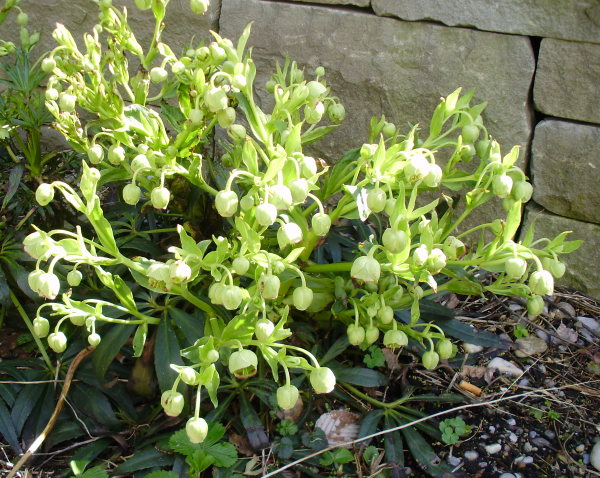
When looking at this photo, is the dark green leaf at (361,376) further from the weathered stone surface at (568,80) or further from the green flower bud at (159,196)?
the weathered stone surface at (568,80)

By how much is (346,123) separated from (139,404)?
0.92 m

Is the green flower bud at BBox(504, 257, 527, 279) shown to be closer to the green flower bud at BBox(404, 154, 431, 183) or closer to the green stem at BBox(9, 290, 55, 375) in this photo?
the green flower bud at BBox(404, 154, 431, 183)

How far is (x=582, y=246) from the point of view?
1.75 metres

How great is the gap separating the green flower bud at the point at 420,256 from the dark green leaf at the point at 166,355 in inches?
20.5

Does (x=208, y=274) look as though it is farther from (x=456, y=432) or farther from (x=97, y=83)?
(x=456, y=432)

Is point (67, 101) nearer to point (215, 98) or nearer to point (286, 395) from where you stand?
point (215, 98)

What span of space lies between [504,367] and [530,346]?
116 mm

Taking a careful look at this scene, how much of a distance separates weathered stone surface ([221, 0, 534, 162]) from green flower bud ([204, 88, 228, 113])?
0.62 metres

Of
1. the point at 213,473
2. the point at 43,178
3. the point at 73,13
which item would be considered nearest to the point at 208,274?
the point at 213,473

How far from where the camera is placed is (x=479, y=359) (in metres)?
1.62

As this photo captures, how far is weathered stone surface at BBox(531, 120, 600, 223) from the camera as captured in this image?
1.65 meters

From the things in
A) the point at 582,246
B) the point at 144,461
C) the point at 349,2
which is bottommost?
the point at 144,461

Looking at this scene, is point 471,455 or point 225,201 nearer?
point 225,201

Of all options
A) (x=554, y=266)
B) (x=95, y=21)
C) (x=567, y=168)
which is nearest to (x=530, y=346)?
(x=567, y=168)
